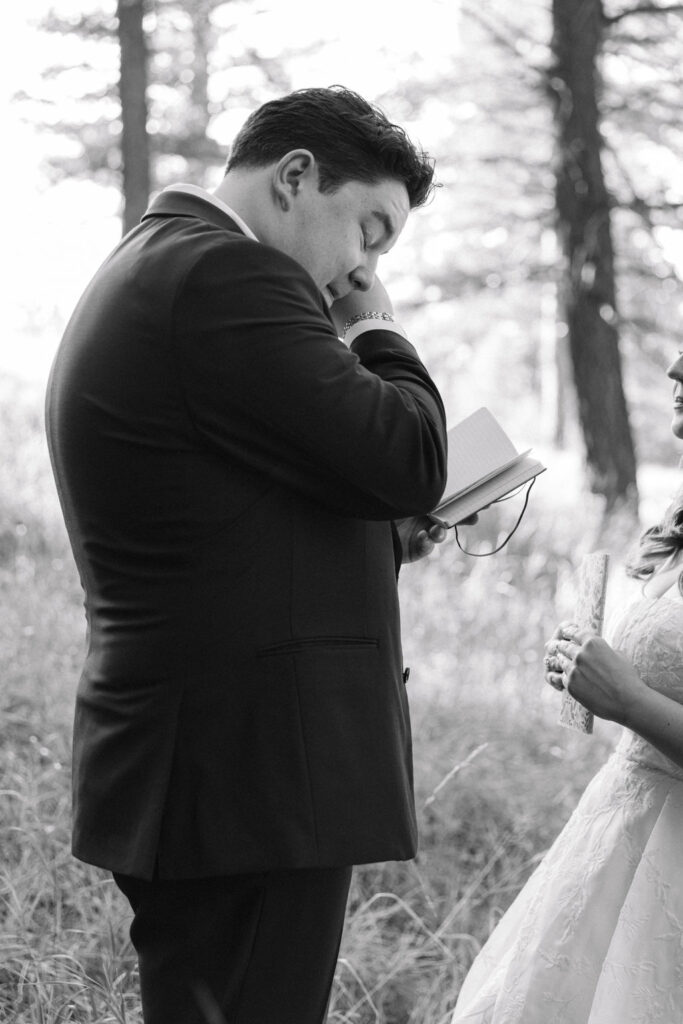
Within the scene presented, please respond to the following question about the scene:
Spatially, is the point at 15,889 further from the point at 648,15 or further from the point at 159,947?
the point at 648,15

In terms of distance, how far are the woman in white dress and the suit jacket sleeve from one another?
0.98 metres

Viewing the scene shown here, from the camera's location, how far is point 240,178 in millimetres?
2012

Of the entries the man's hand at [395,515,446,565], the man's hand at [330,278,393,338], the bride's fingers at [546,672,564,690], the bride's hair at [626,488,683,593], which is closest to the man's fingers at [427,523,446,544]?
the man's hand at [395,515,446,565]

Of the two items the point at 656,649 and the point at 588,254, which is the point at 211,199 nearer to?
the point at 656,649

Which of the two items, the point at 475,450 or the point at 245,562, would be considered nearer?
the point at 245,562

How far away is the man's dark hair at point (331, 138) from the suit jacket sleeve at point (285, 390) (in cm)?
28

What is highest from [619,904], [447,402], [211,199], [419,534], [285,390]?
[211,199]

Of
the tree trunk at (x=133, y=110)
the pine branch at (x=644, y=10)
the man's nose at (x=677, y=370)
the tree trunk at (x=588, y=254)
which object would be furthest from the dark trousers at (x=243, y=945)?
the pine branch at (x=644, y=10)

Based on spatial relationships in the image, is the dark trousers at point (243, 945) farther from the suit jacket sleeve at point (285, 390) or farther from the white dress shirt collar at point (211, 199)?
the white dress shirt collar at point (211, 199)

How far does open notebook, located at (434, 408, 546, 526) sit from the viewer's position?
2.25m

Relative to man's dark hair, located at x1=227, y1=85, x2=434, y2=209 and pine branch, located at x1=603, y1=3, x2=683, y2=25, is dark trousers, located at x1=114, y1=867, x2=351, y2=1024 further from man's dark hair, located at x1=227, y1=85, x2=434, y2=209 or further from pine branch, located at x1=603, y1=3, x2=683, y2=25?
pine branch, located at x1=603, y1=3, x2=683, y2=25

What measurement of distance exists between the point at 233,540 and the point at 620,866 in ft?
4.83

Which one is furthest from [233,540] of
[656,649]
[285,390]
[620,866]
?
[620,866]

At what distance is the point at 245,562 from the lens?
5.96 feet
